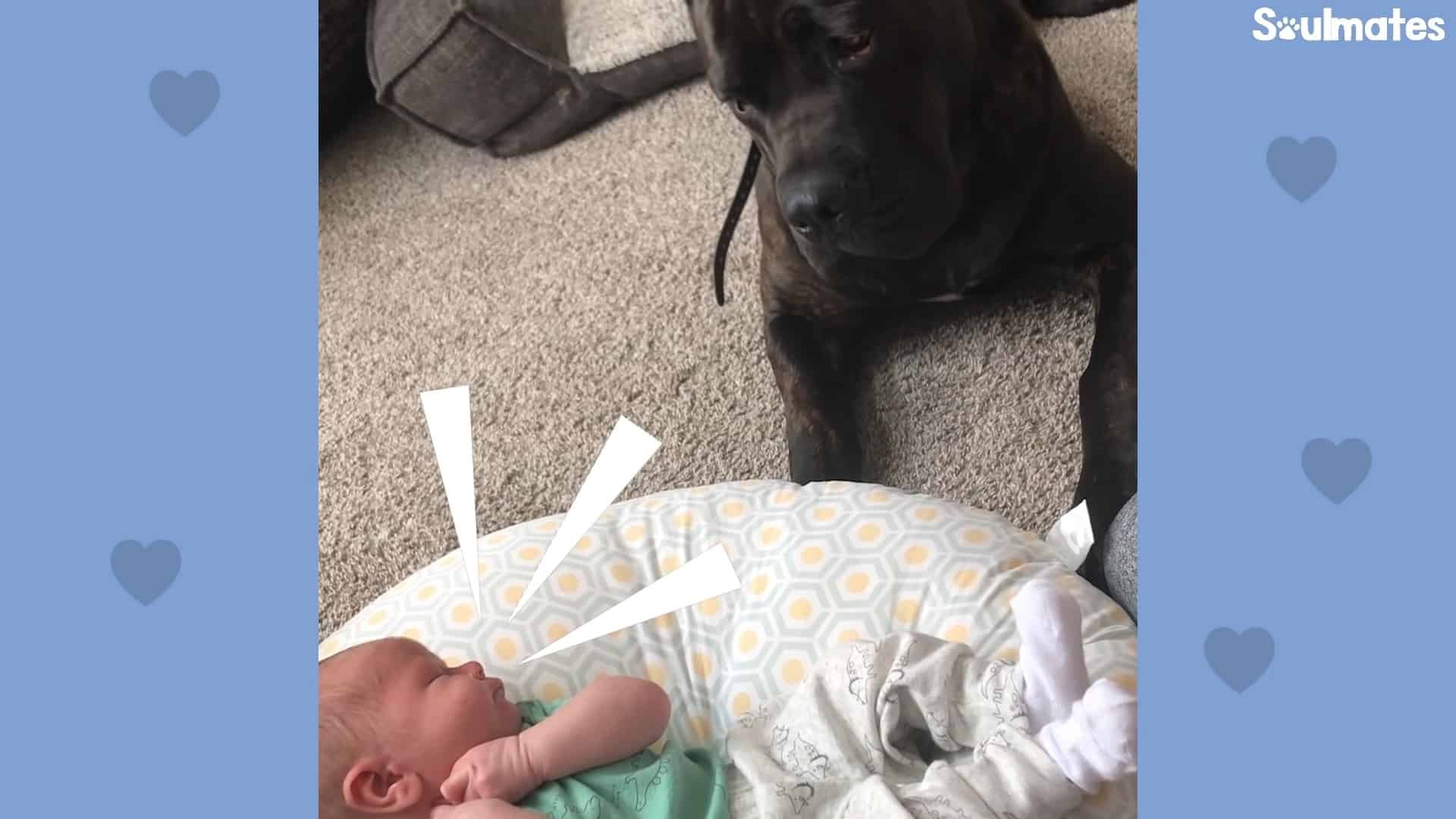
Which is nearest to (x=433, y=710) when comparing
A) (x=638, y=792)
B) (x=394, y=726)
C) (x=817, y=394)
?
(x=394, y=726)

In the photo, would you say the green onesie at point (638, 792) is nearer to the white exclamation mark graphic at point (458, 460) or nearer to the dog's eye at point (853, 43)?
the white exclamation mark graphic at point (458, 460)

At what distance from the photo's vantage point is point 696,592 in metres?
0.85

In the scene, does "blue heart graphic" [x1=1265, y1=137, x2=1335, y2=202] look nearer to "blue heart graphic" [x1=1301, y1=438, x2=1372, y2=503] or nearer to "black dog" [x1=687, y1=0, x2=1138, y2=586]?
"blue heart graphic" [x1=1301, y1=438, x2=1372, y2=503]

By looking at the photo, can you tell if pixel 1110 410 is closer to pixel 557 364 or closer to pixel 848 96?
pixel 848 96

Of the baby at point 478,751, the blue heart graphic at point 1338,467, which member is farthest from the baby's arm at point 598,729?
the blue heart graphic at point 1338,467

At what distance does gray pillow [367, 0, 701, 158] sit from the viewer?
3.21 ft

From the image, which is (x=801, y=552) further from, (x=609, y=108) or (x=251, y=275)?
(x=609, y=108)

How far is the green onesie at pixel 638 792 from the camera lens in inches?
27.4

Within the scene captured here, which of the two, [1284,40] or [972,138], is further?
[972,138]

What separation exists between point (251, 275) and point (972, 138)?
27.2 inches

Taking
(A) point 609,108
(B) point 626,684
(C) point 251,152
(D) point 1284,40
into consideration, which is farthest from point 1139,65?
(A) point 609,108

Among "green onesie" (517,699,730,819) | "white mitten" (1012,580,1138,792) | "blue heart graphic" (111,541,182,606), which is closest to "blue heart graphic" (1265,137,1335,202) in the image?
"white mitten" (1012,580,1138,792)

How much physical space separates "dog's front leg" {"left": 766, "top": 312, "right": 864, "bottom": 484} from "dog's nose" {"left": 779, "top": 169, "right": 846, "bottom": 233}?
0.56 ft

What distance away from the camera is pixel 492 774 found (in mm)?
693
